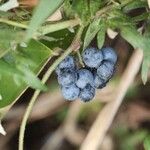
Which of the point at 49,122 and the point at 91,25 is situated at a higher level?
the point at 91,25

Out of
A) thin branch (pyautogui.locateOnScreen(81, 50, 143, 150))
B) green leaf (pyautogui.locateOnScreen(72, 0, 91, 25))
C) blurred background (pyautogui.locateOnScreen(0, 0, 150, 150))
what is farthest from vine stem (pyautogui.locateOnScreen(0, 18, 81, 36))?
blurred background (pyautogui.locateOnScreen(0, 0, 150, 150))

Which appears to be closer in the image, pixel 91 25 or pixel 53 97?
pixel 91 25

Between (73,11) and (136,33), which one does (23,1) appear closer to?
(73,11)

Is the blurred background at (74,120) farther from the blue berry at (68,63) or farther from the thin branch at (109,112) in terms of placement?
the blue berry at (68,63)

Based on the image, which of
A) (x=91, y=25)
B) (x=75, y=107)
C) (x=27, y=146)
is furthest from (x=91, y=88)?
(x=27, y=146)

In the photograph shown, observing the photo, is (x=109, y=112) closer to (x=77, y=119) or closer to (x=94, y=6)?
(x=77, y=119)

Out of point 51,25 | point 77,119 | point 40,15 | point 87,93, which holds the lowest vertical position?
point 77,119

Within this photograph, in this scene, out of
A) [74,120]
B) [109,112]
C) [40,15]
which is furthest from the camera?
[74,120]

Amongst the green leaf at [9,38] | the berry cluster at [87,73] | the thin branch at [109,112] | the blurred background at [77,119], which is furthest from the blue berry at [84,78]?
the blurred background at [77,119]

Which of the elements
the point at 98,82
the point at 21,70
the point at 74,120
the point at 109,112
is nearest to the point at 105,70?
the point at 98,82
